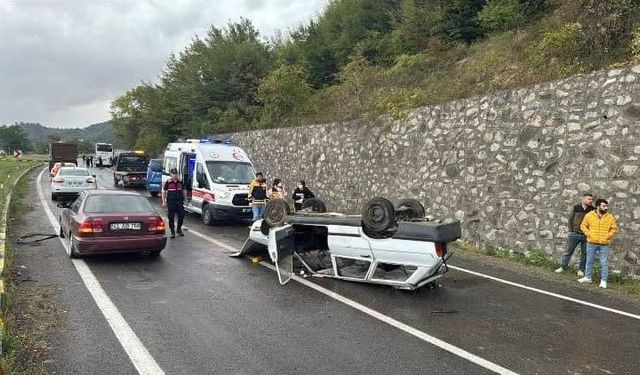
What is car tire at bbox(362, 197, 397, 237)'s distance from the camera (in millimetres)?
8031

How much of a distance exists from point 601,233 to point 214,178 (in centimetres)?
1113

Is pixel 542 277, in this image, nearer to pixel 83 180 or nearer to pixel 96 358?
pixel 96 358

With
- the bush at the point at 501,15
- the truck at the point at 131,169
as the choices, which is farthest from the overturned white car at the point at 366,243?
the truck at the point at 131,169

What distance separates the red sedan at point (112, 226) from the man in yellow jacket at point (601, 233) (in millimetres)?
7826

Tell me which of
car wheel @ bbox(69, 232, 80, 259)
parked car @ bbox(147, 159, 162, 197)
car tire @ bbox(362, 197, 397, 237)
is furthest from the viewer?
parked car @ bbox(147, 159, 162, 197)

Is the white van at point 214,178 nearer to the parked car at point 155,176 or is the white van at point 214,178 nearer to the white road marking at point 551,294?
the parked car at point 155,176

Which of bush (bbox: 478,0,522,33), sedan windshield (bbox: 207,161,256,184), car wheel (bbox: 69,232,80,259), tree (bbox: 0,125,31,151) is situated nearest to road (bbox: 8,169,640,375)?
car wheel (bbox: 69,232,80,259)

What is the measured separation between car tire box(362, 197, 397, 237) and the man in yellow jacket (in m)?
3.66

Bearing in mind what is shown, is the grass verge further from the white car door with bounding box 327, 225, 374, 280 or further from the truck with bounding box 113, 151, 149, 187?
the truck with bounding box 113, 151, 149, 187

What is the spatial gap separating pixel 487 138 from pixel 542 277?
3.97m

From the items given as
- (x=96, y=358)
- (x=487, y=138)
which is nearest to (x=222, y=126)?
(x=487, y=138)

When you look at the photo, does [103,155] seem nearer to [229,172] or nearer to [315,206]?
[229,172]

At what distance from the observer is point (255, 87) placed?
3095cm

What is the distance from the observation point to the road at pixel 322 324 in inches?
209
